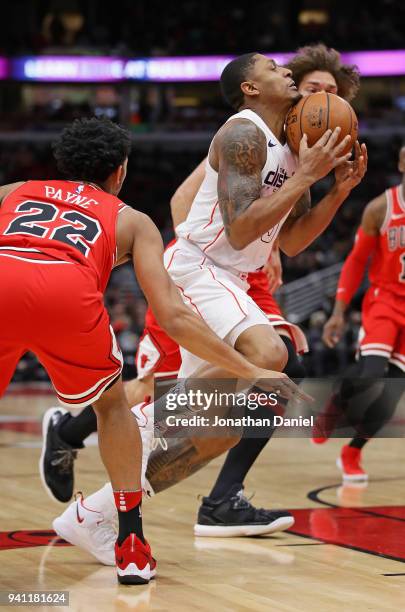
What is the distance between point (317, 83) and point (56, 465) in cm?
233

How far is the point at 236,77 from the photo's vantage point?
4449 millimetres

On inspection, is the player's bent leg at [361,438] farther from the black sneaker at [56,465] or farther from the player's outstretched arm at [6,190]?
the player's outstretched arm at [6,190]

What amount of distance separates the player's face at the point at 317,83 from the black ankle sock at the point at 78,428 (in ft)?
6.38

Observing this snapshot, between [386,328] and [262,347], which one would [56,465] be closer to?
[262,347]

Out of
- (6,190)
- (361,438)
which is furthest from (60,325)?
(361,438)

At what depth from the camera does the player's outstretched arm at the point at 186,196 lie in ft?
15.8

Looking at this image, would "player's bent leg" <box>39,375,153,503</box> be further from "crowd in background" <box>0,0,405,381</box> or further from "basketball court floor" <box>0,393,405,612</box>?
"crowd in background" <box>0,0,405,381</box>

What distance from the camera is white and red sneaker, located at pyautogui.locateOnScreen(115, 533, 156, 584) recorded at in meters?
3.67

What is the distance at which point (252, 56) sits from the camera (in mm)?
4434

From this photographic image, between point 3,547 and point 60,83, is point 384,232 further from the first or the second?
point 60,83

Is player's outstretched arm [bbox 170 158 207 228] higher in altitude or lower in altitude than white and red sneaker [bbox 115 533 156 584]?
higher

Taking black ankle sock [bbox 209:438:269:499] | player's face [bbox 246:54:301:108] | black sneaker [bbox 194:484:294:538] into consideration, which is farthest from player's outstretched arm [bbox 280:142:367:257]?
black sneaker [bbox 194:484:294:538]

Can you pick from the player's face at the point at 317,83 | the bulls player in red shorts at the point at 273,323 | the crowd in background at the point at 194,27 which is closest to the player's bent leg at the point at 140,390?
the bulls player in red shorts at the point at 273,323

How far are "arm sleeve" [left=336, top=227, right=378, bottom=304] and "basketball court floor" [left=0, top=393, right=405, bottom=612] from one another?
1186mm
